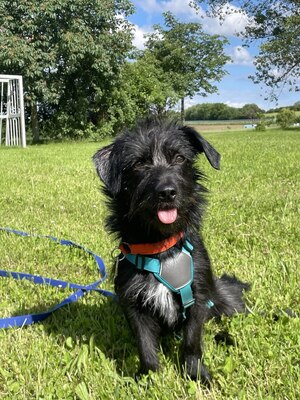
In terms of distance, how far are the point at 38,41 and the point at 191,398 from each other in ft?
70.4

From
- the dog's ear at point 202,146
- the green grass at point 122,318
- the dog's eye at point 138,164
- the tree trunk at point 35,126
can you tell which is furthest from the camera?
the tree trunk at point 35,126

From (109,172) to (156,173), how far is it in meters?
0.28

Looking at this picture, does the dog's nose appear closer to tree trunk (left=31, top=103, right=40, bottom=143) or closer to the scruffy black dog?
the scruffy black dog

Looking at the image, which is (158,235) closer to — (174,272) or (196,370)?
(174,272)

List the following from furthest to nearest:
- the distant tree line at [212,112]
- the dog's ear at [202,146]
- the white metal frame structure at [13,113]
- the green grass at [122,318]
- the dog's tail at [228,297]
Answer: the distant tree line at [212,112]
the white metal frame structure at [13,113]
the dog's tail at [228,297]
the dog's ear at [202,146]
the green grass at [122,318]

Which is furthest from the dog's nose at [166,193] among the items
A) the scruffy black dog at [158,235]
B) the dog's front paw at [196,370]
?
the dog's front paw at [196,370]

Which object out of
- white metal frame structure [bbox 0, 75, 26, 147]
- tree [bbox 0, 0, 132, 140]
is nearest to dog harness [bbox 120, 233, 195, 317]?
white metal frame structure [bbox 0, 75, 26, 147]

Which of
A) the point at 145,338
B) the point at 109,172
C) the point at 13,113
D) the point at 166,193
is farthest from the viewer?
the point at 13,113

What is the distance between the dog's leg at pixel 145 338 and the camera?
8.07ft

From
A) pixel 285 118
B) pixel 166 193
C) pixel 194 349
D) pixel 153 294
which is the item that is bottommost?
pixel 194 349

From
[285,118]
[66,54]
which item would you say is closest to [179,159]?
[66,54]

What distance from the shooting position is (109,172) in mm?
2588

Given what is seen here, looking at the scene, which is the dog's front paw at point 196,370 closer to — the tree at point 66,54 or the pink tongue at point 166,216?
the pink tongue at point 166,216

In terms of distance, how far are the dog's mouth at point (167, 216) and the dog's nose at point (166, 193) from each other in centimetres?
7
